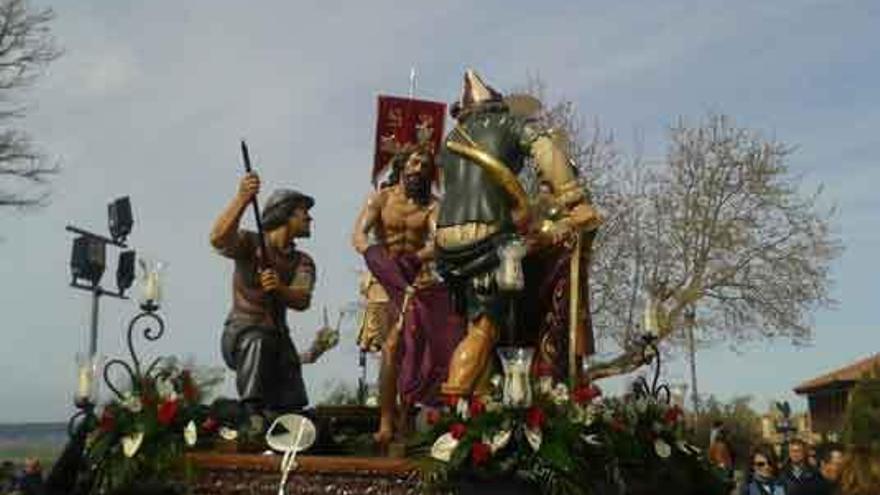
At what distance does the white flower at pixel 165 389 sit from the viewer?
7.44 m

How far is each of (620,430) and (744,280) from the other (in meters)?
22.1

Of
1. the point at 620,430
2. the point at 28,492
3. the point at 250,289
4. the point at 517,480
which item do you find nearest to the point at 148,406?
the point at 250,289

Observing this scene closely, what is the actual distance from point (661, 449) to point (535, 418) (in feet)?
4.73

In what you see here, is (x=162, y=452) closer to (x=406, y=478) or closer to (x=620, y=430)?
(x=406, y=478)

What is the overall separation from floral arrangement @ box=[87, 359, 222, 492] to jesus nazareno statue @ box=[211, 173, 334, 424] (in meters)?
0.56

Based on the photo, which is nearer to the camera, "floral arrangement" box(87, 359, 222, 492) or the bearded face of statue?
"floral arrangement" box(87, 359, 222, 492)

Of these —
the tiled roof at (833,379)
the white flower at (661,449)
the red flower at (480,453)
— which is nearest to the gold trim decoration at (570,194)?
the white flower at (661,449)

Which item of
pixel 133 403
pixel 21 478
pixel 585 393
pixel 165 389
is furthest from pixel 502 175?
pixel 21 478

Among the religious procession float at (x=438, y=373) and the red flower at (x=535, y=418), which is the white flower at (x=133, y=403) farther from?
the red flower at (x=535, y=418)

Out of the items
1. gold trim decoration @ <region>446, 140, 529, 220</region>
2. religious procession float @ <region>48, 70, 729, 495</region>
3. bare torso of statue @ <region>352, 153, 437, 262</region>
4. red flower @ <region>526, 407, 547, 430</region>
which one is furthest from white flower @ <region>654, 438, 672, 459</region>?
bare torso of statue @ <region>352, 153, 437, 262</region>

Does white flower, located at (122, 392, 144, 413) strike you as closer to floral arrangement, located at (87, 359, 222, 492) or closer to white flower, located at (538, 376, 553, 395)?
floral arrangement, located at (87, 359, 222, 492)

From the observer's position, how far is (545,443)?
632 cm

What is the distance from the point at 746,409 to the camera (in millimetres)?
43094

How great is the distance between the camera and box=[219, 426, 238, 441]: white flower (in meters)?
7.38
